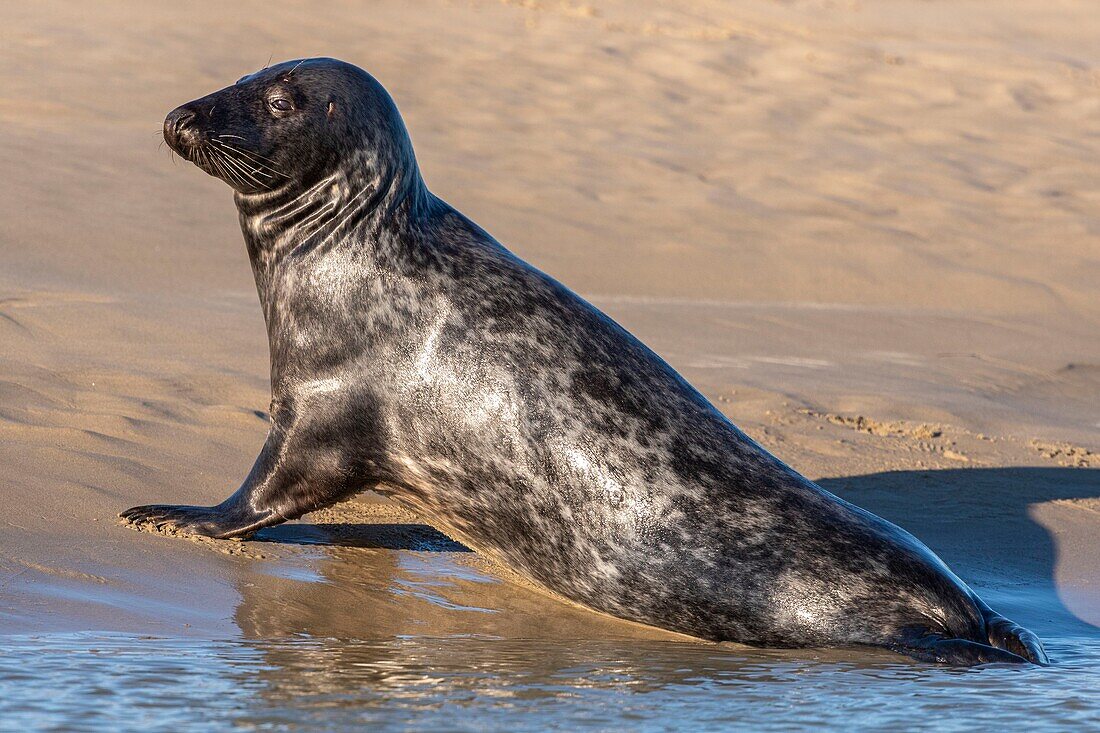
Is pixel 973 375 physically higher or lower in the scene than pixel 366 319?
higher

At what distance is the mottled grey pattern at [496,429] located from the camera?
Result: 14.6ft

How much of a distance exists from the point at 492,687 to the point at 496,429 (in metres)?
1.04

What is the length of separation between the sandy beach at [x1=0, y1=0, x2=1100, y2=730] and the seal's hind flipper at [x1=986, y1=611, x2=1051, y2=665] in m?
0.17

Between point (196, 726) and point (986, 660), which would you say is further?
point (986, 660)

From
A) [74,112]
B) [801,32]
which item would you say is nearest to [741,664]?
[74,112]

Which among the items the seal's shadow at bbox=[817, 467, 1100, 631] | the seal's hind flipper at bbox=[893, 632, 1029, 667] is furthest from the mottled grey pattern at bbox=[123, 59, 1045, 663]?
the seal's shadow at bbox=[817, 467, 1100, 631]

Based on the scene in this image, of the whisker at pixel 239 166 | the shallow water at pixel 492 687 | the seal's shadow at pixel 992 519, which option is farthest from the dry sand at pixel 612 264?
the whisker at pixel 239 166

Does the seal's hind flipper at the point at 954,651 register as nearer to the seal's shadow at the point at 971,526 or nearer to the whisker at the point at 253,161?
the seal's shadow at the point at 971,526

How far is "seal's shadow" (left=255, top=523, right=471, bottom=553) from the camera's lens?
16.3 ft

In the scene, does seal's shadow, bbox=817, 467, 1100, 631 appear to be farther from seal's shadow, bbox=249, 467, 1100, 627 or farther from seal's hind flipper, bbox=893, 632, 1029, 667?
seal's hind flipper, bbox=893, 632, 1029, 667

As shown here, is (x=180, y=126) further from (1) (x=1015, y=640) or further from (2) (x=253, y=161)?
(1) (x=1015, y=640)

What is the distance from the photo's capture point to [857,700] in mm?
3828

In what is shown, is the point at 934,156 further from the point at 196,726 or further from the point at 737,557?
the point at 196,726

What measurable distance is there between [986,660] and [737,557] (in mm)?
746
